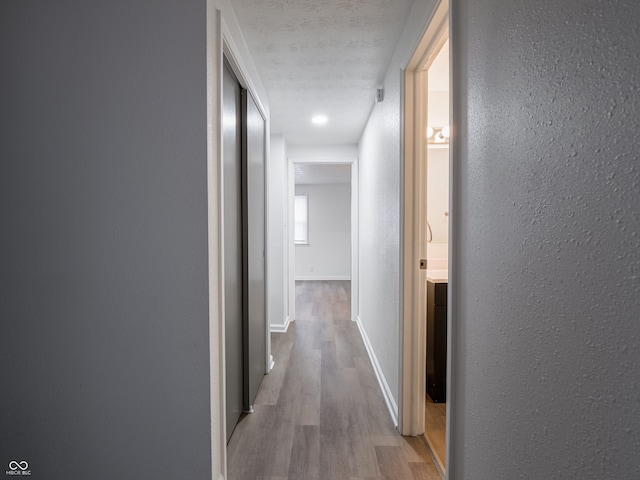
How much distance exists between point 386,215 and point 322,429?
1440mm

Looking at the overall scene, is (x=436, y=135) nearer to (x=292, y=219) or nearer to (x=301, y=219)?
(x=292, y=219)

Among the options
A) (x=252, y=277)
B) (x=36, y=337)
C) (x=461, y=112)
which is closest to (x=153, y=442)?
(x=36, y=337)

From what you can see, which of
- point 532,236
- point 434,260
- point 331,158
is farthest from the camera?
point 331,158

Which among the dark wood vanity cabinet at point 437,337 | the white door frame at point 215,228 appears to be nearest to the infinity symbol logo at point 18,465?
the white door frame at point 215,228

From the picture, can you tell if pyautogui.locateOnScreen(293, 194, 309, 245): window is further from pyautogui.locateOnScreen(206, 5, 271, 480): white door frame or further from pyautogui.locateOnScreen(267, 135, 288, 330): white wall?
pyautogui.locateOnScreen(206, 5, 271, 480): white door frame

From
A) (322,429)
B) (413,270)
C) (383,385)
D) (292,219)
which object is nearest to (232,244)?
(413,270)

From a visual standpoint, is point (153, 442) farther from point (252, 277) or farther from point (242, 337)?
point (252, 277)

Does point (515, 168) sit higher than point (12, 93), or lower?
Answer: lower

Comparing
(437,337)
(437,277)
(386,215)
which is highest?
(386,215)

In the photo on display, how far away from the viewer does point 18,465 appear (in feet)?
4.84

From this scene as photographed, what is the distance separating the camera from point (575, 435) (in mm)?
677

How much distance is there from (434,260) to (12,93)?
276 centimetres

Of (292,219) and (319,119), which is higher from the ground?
(319,119)

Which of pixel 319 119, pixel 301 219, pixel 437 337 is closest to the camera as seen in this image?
pixel 437 337
